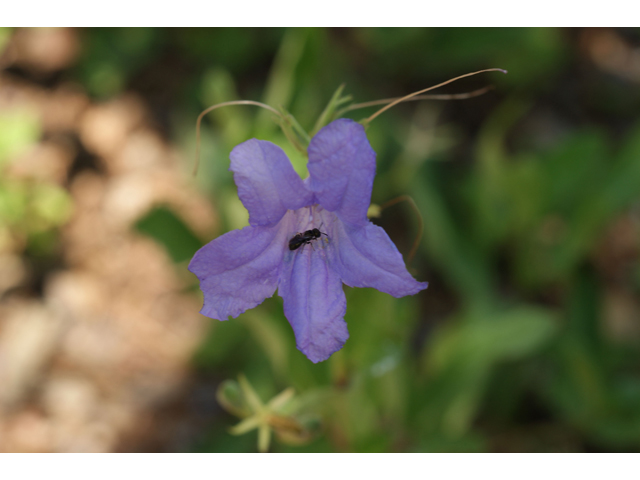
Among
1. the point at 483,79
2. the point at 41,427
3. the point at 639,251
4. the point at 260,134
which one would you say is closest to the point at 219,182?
the point at 260,134

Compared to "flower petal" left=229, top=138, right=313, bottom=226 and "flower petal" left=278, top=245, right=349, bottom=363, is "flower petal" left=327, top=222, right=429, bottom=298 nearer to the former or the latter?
"flower petal" left=278, top=245, right=349, bottom=363

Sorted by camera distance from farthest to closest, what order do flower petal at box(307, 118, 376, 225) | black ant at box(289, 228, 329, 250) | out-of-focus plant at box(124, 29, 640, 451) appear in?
out-of-focus plant at box(124, 29, 640, 451)
black ant at box(289, 228, 329, 250)
flower petal at box(307, 118, 376, 225)

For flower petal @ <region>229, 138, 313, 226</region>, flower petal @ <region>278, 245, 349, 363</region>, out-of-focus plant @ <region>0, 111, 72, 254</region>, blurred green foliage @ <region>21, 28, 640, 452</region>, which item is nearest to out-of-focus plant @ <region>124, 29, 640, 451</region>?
blurred green foliage @ <region>21, 28, 640, 452</region>

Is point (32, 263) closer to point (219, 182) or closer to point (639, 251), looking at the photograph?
point (219, 182)

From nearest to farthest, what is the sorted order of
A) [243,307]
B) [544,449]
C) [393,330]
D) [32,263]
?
[243,307] < [393,330] < [544,449] < [32,263]

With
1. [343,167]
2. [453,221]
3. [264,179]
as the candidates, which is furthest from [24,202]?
[343,167]

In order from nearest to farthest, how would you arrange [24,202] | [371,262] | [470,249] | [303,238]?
[371,262] → [303,238] → [470,249] → [24,202]

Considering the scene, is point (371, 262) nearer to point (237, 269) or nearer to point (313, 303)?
point (313, 303)

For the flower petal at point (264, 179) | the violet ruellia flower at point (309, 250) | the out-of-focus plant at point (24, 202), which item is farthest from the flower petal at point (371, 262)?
the out-of-focus plant at point (24, 202)
